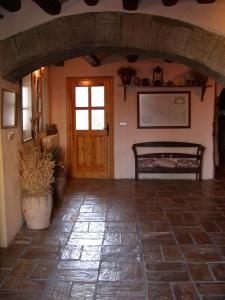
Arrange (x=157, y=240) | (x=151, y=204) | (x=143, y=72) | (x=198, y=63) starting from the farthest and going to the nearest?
(x=143, y=72), (x=151, y=204), (x=157, y=240), (x=198, y=63)

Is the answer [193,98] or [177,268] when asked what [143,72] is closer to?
[193,98]

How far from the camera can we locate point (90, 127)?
6969mm

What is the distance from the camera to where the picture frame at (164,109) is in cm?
681

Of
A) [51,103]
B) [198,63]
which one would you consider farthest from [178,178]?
[198,63]

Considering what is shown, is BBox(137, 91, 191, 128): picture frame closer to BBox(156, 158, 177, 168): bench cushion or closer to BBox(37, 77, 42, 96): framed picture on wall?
BBox(156, 158, 177, 168): bench cushion

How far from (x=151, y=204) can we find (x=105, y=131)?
7.72ft

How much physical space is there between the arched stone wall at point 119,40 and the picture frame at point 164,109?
3.38m

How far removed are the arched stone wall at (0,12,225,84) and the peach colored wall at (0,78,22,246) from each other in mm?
411

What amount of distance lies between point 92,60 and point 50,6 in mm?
2848

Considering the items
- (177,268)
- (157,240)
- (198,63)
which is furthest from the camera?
(157,240)

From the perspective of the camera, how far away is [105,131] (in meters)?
6.95

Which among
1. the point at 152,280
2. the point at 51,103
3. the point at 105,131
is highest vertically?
the point at 51,103

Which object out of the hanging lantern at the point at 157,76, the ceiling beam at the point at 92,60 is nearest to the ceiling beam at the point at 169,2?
the ceiling beam at the point at 92,60

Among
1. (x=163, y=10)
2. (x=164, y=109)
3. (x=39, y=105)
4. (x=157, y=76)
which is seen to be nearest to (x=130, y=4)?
(x=163, y=10)
